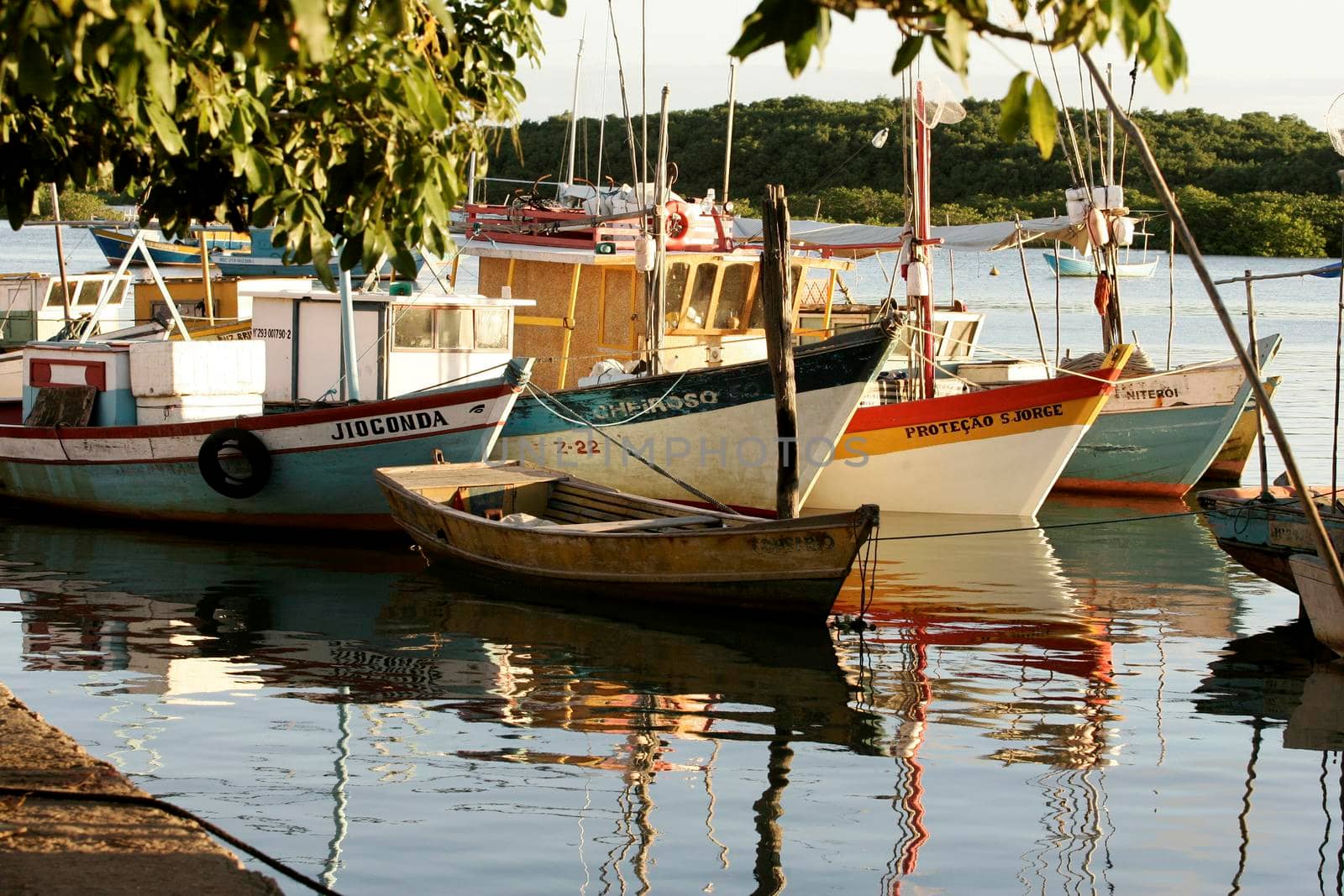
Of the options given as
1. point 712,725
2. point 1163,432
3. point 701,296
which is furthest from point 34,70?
point 1163,432

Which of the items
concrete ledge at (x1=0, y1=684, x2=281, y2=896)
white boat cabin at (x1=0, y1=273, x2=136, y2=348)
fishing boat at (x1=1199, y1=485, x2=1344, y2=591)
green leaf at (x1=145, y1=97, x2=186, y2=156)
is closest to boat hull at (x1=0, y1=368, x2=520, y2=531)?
fishing boat at (x1=1199, y1=485, x2=1344, y2=591)

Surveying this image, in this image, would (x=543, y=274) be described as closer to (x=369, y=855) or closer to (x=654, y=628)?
(x=654, y=628)

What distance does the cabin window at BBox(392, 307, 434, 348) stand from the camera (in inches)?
610

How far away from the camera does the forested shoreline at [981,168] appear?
2579 inches

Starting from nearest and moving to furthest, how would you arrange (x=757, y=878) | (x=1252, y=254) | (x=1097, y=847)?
(x=757, y=878) < (x=1097, y=847) < (x=1252, y=254)

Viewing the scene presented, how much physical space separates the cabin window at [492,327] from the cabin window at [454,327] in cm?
9

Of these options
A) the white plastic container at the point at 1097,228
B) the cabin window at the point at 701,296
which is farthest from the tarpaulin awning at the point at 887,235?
the cabin window at the point at 701,296

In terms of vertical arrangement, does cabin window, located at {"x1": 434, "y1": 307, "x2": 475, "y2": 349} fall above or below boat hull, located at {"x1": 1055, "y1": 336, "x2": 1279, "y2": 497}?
above

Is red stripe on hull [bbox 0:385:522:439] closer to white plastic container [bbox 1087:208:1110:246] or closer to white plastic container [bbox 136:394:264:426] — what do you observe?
white plastic container [bbox 136:394:264:426]

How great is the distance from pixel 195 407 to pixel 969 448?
7.70 metres

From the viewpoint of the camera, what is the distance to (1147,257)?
6222cm

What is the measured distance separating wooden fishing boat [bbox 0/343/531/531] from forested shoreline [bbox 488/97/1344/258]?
1815 inches

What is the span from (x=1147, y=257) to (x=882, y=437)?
1940 inches

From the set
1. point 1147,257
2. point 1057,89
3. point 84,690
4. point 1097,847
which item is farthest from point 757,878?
point 1147,257
